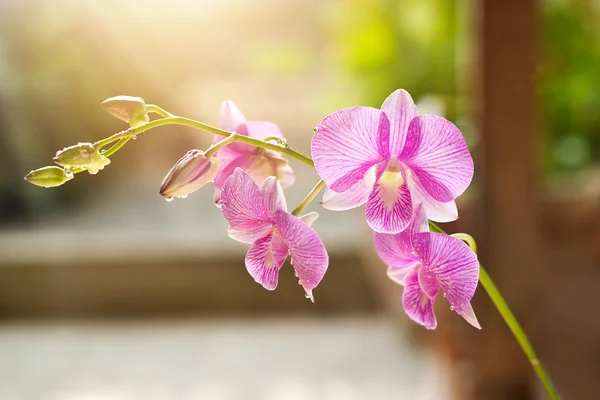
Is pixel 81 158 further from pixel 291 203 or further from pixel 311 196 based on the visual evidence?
pixel 291 203

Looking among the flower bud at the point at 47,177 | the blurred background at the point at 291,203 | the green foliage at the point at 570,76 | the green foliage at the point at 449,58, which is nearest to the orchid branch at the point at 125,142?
the flower bud at the point at 47,177

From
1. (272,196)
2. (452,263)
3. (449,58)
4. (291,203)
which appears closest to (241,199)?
(272,196)

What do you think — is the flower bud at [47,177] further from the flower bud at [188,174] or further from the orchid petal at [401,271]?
the orchid petal at [401,271]

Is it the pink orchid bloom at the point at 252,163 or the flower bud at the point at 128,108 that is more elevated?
the flower bud at the point at 128,108

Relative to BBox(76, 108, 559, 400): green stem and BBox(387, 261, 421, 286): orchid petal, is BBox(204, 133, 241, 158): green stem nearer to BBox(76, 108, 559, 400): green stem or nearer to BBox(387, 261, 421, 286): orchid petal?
BBox(76, 108, 559, 400): green stem

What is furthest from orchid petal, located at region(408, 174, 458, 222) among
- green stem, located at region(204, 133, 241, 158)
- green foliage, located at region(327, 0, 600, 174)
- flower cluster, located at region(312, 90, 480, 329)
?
green foliage, located at region(327, 0, 600, 174)

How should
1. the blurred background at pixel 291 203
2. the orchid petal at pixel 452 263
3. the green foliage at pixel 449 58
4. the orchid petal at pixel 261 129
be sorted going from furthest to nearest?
the green foliage at pixel 449 58 → the blurred background at pixel 291 203 → the orchid petal at pixel 261 129 → the orchid petal at pixel 452 263

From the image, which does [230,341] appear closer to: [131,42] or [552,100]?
[552,100]
